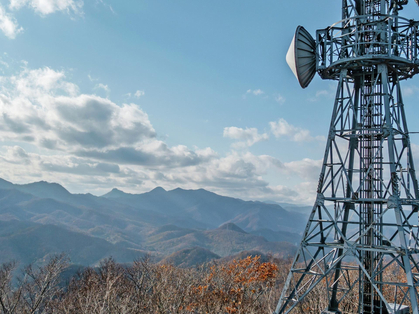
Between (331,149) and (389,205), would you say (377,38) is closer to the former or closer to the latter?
(331,149)

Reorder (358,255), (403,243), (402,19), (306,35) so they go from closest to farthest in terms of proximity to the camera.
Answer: (403,243)
(358,255)
(402,19)
(306,35)

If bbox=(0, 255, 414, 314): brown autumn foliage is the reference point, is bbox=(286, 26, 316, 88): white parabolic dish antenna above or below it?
above

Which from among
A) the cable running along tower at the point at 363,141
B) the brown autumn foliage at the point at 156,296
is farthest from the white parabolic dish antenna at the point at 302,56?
the brown autumn foliage at the point at 156,296

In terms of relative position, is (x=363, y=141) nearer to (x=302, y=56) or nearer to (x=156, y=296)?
(x=302, y=56)

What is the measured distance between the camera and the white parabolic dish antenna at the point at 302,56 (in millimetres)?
18812

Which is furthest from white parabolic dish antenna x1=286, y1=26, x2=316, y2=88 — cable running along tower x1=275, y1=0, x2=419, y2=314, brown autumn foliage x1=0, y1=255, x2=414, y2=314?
brown autumn foliage x1=0, y1=255, x2=414, y2=314

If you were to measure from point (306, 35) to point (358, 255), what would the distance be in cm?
1191

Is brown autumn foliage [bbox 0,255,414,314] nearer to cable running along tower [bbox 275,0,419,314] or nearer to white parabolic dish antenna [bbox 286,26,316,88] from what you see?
cable running along tower [bbox 275,0,419,314]

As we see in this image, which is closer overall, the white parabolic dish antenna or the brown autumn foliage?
the white parabolic dish antenna

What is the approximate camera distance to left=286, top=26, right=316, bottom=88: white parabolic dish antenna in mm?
18812

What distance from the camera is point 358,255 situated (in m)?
16.1

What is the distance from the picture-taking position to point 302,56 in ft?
63.0

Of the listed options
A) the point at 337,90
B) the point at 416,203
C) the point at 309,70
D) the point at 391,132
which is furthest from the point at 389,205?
the point at 309,70

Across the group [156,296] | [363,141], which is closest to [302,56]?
[363,141]
